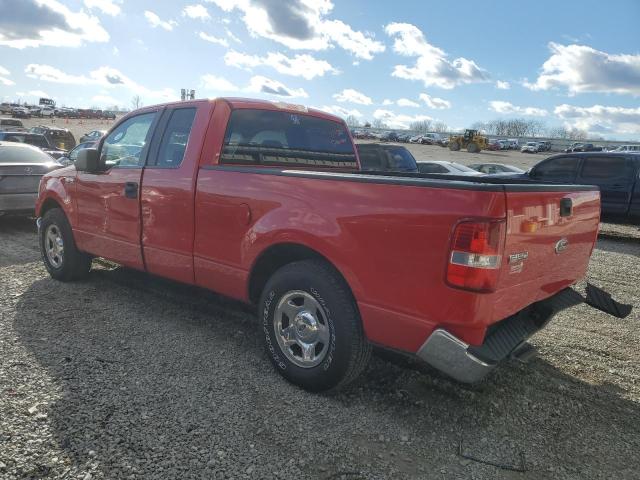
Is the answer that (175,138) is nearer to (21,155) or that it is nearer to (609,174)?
(21,155)

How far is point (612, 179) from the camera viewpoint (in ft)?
35.0

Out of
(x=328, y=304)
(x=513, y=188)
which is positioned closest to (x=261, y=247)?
(x=328, y=304)

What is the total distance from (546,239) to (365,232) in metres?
1.02

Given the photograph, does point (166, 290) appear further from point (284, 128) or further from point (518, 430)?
point (518, 430)

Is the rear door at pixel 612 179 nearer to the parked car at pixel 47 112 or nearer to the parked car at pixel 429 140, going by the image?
the parked car at pixel 429 140

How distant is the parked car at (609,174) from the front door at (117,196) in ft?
27.0

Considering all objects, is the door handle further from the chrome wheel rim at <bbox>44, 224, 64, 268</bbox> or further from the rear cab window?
the chrome wheel rim at <bbox>44, 224, 64, 268</bbox>

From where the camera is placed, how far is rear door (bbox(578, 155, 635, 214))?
412 inches

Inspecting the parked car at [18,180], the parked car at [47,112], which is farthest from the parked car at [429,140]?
the parked car at [18,180]

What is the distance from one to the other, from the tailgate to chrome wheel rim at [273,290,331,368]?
1.13 m

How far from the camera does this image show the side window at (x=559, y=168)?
1134cm

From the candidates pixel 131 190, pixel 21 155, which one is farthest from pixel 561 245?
pixel 21 155

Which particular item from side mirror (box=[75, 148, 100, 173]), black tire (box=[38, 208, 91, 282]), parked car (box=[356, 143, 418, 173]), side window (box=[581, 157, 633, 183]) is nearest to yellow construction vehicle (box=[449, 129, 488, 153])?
side window (box=[581, 157, 633, 183])

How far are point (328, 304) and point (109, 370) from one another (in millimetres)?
1654
